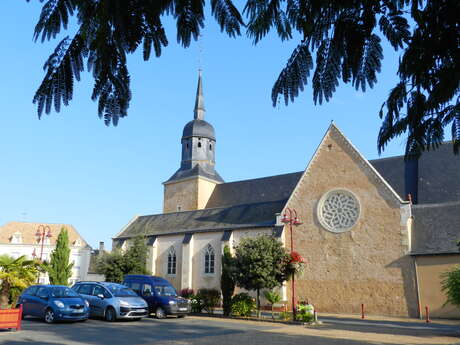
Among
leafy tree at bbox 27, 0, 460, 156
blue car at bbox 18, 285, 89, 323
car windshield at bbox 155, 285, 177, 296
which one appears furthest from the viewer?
car windshield at bbox 155, 285, 177, 296

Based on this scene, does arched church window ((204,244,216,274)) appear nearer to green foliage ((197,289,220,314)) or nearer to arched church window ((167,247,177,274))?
arched church window ((167,247,177,274))

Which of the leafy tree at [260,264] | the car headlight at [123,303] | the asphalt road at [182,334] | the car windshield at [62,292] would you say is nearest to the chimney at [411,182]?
the leafy tree at [260,264]

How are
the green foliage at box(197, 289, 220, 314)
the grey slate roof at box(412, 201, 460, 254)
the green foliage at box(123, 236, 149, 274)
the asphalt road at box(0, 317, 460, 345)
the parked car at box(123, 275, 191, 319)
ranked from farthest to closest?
the green foliage at box(123, 236, 149, 274) < the grey slate roof at box(412, 201, 460, 254) < the green foliage at box(197, 289, 220, 314) < the parked car at box(123, 275, 191, 319) < the asphalt road at box(0, 317, 460, 345)

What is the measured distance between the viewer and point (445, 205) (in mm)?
25984

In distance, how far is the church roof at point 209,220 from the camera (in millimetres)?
33156

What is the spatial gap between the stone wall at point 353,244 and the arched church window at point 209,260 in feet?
24.6

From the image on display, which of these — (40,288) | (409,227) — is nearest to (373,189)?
(409,227)

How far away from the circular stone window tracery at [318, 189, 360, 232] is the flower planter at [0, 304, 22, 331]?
774 inches

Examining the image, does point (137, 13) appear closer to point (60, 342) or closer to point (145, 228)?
point (60, 342)

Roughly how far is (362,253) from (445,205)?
19.3ft

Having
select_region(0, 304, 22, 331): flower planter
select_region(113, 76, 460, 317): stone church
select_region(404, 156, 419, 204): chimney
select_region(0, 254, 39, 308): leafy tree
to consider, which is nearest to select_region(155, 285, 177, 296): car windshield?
select_region(0, 254, 39, 308): leafy tree

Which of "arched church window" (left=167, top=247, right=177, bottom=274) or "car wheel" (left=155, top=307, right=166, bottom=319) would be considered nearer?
"car wheel" (left=155, top=307, right=166, bottom=319)

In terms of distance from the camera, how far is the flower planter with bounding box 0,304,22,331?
13.4 m

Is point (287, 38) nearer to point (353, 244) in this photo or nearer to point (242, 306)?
point (242, 306)
